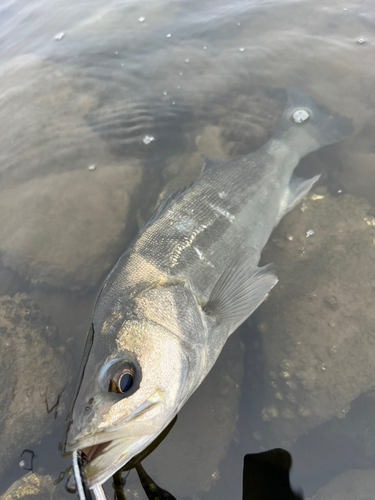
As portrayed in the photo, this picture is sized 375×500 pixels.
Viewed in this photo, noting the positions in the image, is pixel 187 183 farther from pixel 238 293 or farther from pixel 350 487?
pixel 350 487

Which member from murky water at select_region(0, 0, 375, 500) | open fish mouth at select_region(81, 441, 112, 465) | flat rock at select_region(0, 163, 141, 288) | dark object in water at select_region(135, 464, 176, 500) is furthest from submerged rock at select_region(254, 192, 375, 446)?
flat rock at select_region(0, 163, 141, 288)

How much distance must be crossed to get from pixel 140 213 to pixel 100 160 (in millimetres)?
1140

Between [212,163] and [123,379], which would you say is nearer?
[123,379]

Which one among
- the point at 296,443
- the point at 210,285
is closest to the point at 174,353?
the point at 210,285

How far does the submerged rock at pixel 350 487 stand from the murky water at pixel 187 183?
1 centimetres

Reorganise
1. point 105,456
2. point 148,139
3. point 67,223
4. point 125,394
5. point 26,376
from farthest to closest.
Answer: point 148,139, point 67,223, point 26,376, point 125,394, point 105,456

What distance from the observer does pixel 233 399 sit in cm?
269

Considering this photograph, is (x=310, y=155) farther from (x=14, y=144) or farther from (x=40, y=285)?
(x=14, y=144)

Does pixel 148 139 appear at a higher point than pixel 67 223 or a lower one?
higher

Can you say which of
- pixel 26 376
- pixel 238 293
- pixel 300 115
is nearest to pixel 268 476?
pixel 238 293

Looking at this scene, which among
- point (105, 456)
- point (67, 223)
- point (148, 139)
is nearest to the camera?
point (105, 456)

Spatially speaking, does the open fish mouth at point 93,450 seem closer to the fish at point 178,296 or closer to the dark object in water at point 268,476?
the fish at point 178,296

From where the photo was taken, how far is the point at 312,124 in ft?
13.1

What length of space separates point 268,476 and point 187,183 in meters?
3.21
